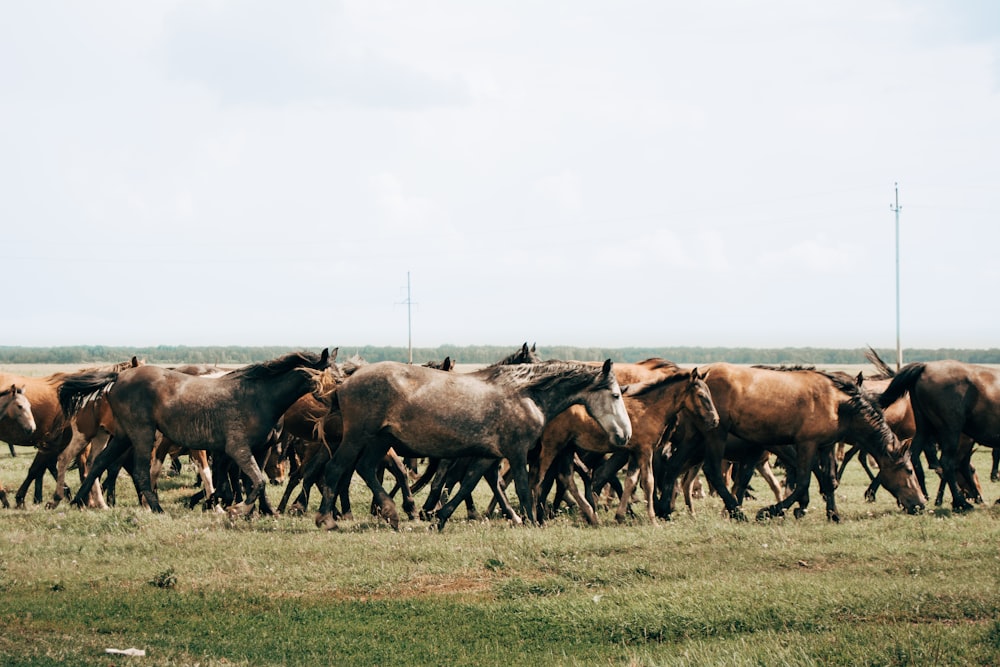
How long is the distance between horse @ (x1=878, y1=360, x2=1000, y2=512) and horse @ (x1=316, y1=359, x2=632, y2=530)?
523 cm

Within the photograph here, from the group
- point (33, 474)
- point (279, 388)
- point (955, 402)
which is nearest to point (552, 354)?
point (955, 402)

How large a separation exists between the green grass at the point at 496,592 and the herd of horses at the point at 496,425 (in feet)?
3.37

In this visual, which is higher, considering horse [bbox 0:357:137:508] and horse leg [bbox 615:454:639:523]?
horse [bbox 0:357:137:508]

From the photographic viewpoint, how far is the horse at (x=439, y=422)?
14312mm

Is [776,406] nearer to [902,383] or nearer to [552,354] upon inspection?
[902,383]

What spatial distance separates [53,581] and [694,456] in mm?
9193

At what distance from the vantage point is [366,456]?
14.5 meters

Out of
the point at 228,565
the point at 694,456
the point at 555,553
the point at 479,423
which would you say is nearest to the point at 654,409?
the point at 694,456

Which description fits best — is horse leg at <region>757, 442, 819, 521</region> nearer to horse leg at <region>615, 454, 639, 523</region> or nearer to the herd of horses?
the herd of horses

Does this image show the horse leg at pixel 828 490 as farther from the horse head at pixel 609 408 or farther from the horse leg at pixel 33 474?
the horse leg at pixel 33 474

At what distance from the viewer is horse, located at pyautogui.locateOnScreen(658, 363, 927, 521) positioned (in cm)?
1584

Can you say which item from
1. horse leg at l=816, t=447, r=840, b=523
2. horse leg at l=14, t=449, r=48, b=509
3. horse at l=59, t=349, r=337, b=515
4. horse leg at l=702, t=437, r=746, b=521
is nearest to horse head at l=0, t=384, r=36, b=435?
horse leg at l=14, t=449, r=48, b=509

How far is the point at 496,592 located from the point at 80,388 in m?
8.22

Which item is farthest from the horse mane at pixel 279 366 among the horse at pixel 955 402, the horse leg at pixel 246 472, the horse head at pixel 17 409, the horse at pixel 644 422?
the horse at pixel 955 402
